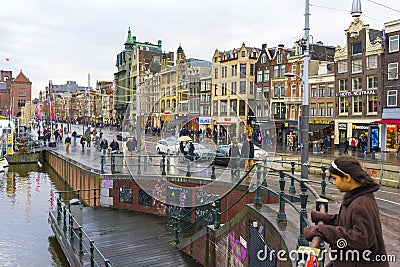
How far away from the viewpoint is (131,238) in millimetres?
15398

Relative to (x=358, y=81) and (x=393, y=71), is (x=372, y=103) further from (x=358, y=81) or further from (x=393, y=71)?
(x=393, y=71)

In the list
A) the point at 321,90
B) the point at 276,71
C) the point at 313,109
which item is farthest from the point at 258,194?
the point at 276,71

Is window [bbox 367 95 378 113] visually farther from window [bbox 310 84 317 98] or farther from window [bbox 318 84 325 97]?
window [bbox 310 84 317 98]

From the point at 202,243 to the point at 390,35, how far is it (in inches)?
1406

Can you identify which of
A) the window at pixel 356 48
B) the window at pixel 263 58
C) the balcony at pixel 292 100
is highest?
the window at pixel 263 58

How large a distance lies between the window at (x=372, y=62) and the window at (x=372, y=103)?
3.18m

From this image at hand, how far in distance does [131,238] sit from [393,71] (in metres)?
34.2

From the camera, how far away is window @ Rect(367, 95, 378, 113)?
41.7m

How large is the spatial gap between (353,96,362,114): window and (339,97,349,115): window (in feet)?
3.08

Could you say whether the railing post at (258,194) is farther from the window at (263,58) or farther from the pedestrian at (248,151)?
the window at (263,58)

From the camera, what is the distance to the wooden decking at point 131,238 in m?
13.2

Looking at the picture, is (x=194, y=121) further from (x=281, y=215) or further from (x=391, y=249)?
(x=391, y=249)

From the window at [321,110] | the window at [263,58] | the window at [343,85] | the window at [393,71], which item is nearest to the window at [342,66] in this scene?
the window at [343,85]

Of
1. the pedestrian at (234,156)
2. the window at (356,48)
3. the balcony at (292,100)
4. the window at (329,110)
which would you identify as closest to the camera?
the pedestrian at (234,156)
